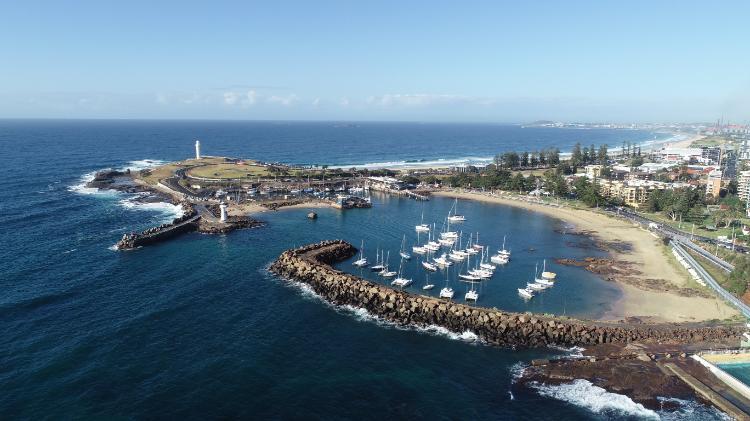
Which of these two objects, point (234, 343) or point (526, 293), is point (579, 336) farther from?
point (234, 343)

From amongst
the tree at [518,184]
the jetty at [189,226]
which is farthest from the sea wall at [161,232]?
the tree at [518,184]

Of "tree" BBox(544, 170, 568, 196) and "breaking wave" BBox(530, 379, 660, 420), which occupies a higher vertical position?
"tree" BBox(544, 170, 568, 196)

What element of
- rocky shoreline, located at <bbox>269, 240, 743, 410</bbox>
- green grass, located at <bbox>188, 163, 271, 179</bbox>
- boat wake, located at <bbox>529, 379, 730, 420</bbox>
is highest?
green grass, located at <bbox>188, 163, 271, 179</bbox>

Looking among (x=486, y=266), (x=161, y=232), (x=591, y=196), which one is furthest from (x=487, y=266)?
(x=591, y=196)

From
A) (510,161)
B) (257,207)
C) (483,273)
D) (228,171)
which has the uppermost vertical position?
(510,161)

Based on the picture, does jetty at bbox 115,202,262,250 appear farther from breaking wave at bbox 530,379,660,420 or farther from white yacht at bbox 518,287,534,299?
breaking wave at bbox 530,379,660,420

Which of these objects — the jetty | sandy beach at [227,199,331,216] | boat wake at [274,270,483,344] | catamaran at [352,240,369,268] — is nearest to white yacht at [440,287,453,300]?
boat wake at [274,270,483,344]
